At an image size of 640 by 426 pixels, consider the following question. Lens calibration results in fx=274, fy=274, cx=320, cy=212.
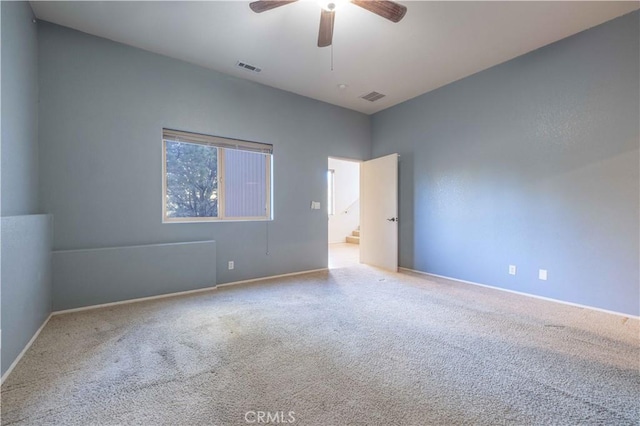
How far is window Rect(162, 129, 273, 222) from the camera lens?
3590 mm

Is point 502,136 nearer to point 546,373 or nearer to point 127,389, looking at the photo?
point 546,373

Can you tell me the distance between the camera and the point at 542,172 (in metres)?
3.30

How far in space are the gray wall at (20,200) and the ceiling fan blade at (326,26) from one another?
2.38m

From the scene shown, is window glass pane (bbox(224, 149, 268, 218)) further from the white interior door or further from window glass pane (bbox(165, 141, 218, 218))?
the white interior door

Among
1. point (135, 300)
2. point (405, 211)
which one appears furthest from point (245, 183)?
point (405, 211)

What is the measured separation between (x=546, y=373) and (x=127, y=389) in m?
2.68

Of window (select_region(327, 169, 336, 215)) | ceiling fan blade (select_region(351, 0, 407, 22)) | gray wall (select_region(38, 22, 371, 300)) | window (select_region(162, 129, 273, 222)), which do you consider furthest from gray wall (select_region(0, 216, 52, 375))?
window (select_region(327, 169, 336, 215))

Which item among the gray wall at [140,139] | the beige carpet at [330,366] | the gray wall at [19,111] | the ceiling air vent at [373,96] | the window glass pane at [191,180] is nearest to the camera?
the beige carpet at [330,366]

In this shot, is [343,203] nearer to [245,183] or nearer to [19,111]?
[245,183]

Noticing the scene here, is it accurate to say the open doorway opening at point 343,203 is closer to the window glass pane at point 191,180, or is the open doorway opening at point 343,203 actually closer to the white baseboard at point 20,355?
the window glass pane at point 191,180

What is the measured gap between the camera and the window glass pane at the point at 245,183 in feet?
13.1

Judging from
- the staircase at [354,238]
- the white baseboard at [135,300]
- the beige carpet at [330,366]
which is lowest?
the beige carpet at [330,366]

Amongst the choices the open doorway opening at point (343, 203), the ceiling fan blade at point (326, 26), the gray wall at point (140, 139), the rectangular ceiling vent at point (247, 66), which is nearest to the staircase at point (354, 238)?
the open doorway opening at point (343, 203)

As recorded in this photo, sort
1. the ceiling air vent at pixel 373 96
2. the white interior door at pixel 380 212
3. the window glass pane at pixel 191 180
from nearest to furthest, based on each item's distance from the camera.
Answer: the window glass pane at pixel 191 180 < the ceiling air vent at pixel 373 96 < the white interior door at pixel 380 212
